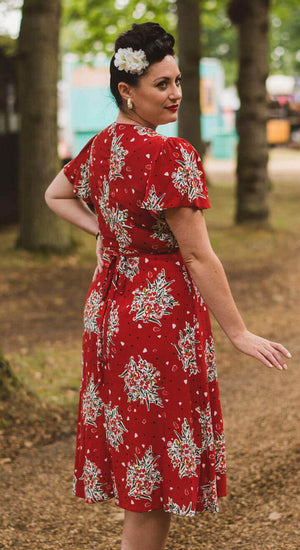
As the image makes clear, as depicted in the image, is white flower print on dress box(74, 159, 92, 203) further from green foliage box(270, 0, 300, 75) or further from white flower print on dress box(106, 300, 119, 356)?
green foliage box(270, 0, 300, 75)

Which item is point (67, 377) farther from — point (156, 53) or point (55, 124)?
point (55, 124)

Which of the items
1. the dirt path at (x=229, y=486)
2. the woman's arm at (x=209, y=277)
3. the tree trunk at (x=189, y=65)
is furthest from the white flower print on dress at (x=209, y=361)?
the tree trunk at (x=189, y=65)

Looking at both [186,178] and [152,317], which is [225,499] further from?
[186,178]

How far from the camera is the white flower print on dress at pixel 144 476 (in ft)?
8.06

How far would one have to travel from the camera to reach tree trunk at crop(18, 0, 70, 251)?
32.2ft

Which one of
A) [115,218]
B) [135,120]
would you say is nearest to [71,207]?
[115,218]

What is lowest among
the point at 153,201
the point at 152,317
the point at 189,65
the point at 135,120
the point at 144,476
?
the point at 144,476

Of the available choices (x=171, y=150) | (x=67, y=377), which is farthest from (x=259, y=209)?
(x=171, y=150)

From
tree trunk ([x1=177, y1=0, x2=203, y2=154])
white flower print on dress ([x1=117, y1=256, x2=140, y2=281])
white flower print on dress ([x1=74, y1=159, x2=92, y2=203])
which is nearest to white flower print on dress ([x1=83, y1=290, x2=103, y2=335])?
white flower print on dress ([x1=117, y1=256, x2=140, y2=281])

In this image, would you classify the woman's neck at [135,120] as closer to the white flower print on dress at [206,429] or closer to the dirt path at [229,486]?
the white flower print on dress at [206,429]

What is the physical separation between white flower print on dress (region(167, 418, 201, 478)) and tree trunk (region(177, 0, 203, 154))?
13077 mm

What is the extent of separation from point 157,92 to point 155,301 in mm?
646

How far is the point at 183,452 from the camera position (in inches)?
96.7

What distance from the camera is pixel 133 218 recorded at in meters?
2.41
